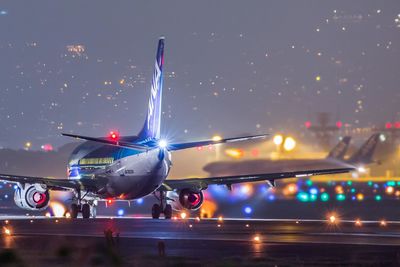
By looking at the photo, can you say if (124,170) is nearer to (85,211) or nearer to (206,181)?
(85,211)

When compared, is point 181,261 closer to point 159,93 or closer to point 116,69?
point 159,93

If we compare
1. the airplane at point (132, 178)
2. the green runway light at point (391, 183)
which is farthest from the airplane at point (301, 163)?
the airplane at point (132, 178)

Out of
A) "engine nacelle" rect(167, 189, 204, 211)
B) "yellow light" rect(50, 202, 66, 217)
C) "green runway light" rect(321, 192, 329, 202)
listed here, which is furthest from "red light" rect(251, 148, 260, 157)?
"engine nacelle" rect(167, 189, 204, 211)

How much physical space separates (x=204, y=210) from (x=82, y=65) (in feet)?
354

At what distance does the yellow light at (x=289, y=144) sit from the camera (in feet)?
364

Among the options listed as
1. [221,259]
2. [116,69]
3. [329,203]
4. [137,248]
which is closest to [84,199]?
[329,203]

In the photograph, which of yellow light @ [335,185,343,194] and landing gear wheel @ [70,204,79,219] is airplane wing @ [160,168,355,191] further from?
yellow light @ [335,185,343,194]

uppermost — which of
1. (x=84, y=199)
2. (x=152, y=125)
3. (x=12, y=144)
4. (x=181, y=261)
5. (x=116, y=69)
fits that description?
(x=116, y=69)

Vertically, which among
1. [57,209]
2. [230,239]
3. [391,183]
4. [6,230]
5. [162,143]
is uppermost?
[391,183]

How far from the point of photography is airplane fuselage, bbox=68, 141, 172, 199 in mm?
71206

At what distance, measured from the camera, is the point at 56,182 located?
242ft

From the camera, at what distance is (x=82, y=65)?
187 metres

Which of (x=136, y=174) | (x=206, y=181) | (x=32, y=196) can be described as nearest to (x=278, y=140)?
(x=206, y=181)

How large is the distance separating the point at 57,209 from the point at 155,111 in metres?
16.7
